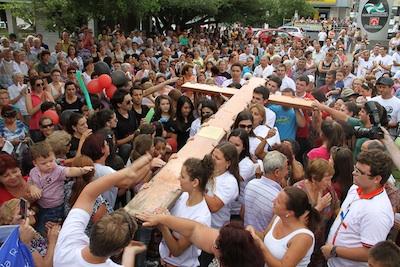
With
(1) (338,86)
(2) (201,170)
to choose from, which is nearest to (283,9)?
(1) (338,86)

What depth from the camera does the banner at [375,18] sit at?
1841 cm

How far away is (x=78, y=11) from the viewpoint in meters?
9.69

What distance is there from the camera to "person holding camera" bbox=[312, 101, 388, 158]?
3.90 metres

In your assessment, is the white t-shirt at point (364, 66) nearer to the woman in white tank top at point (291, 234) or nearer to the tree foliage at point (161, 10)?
the tree foliage at point (161, 10)

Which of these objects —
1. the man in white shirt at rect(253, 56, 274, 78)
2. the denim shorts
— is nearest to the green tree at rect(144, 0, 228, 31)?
the man in white shirt at rect(253, 56, 274, 78)

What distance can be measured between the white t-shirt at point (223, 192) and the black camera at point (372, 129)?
5.58 feet

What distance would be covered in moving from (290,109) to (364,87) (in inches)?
70.1

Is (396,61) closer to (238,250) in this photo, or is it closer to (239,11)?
(239,11)

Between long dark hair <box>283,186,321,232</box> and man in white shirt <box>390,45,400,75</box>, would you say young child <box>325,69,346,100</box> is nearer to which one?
man in white shirt <box>390,45,400,75</box>

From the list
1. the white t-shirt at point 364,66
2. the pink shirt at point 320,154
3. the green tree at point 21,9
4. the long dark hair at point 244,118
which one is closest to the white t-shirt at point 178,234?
the long dark hair at point 244,118

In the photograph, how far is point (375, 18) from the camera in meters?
18.9

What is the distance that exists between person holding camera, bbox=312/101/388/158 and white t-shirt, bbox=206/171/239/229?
5.67ft

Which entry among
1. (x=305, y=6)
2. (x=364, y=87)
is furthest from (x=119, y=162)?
(x=305, y=6)

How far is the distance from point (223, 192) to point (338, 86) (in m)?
5.61
